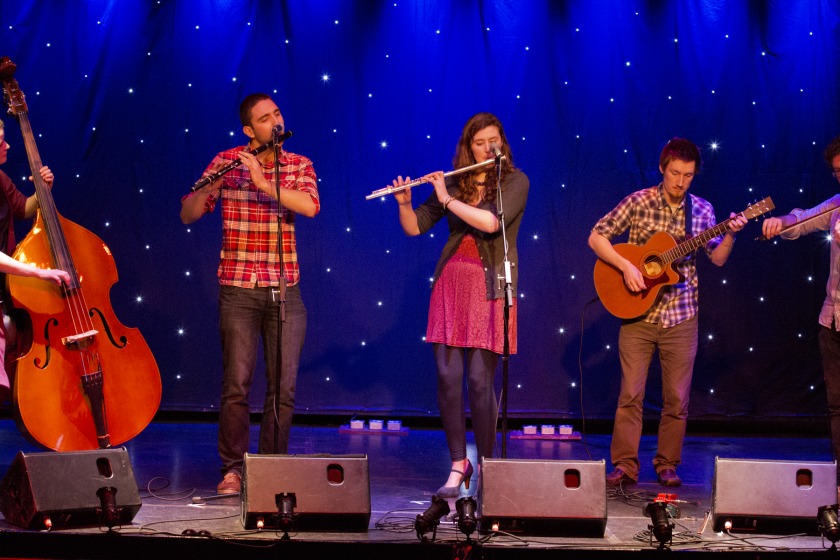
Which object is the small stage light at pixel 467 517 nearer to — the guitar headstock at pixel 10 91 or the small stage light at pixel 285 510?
the small stage light at pixel 285 510

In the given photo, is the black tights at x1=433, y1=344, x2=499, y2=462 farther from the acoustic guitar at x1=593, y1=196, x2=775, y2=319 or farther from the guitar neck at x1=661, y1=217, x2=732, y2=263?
the guitar neck at x1=661, y1=217, x2=732, y2=263

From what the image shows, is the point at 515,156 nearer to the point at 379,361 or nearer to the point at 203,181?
the point at 379,361

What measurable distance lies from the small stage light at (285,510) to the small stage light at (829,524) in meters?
1.94

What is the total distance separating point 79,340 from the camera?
3.92 meters

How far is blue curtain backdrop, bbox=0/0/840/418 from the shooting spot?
6.32 metres

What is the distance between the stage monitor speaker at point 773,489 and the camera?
11.2 ft

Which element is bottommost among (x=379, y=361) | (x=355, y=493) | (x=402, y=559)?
(x=402, y=559)

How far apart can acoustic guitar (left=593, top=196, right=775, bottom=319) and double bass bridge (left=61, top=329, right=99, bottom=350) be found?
2.57 meters

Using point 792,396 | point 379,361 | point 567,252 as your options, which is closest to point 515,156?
point 567,252

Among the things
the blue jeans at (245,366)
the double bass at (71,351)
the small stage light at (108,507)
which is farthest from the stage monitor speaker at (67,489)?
the blue jeans at (245,366)

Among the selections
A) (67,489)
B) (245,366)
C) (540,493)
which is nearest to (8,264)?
(67,489)

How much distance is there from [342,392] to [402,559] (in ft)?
10.4

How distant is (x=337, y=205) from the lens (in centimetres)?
647

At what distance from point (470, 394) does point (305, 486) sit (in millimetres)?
1049
